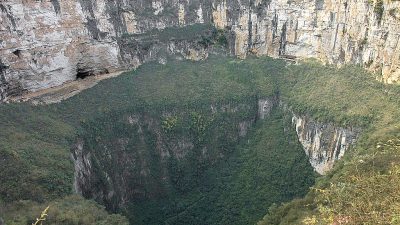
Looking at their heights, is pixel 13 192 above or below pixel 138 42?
below

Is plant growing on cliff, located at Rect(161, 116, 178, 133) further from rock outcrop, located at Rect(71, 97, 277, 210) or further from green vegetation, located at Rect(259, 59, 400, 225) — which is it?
green vegetation, located at Rect(259, 59, 400, 225)

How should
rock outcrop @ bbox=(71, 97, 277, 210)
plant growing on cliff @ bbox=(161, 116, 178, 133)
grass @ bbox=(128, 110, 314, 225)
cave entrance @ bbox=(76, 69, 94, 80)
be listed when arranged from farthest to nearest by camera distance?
1. cave entrance @ bbox=(76, 69, 94, 80)
2. plant growing on cliff @ bbox=(161, 116, 178, 133)
3. rock outcrop @ bbox=(71, 97, 277, 210)
4. grass @ bbox=(128, 110, 314, 225)

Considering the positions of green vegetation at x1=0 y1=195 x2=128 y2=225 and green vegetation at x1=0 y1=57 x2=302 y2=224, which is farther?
green vegetation at x1=0 y1=57 x2=302 y2=224

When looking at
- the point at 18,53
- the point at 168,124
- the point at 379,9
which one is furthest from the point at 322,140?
the point at 18,53

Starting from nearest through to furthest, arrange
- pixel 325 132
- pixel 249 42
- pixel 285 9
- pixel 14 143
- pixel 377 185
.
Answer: pixel 377 185
pixel 14 143
pixel 325 132
pixel 285 9
pixel 249 42

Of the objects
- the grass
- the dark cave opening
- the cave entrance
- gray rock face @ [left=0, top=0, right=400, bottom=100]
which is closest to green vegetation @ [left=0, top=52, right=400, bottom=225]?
the grass

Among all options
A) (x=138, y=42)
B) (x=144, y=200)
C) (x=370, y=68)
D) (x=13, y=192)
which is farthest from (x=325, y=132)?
(x=13, y=192)

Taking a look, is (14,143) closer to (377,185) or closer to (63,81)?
(63,81)
